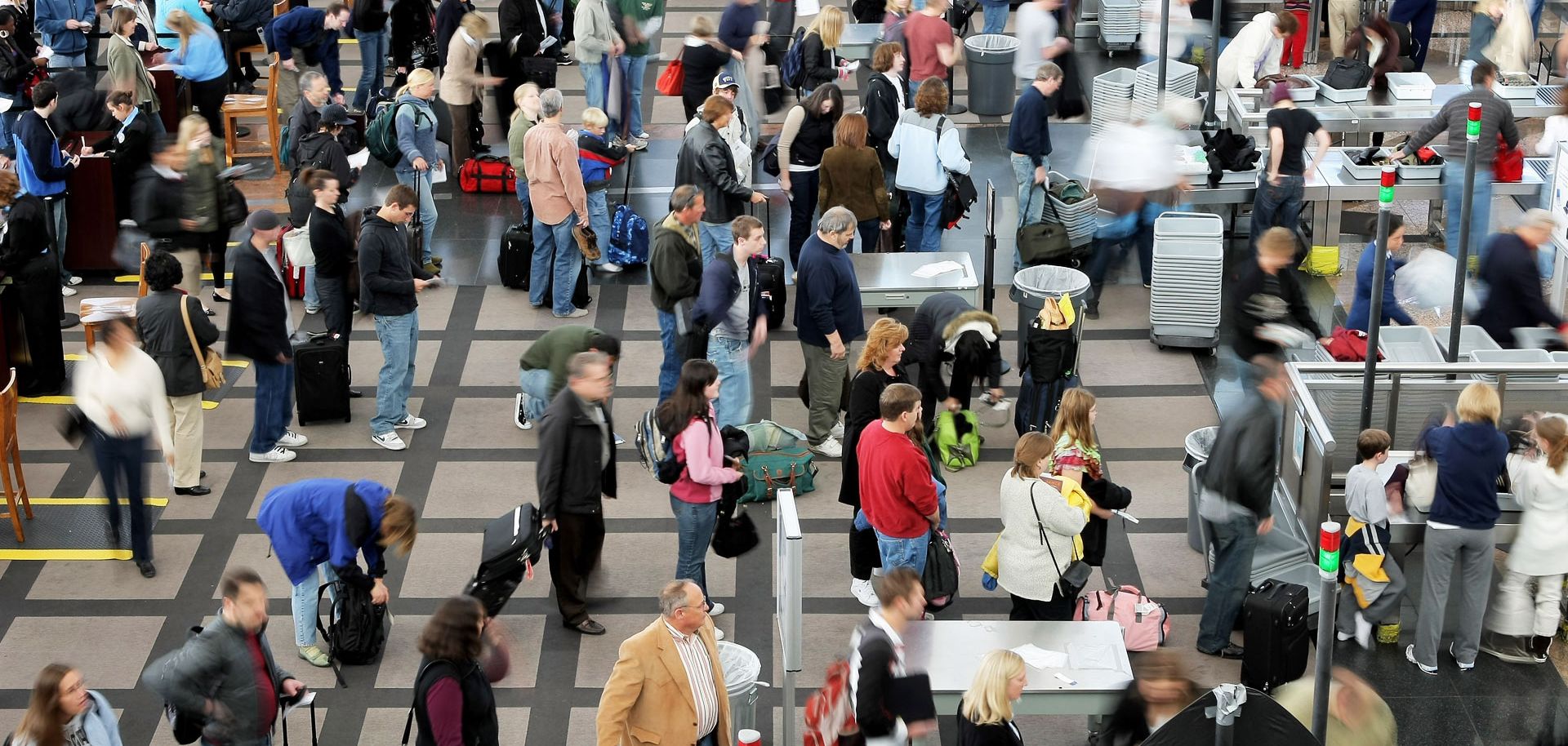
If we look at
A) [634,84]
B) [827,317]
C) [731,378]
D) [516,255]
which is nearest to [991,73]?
[634,84]

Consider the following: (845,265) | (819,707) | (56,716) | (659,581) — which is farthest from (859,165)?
(56,716)

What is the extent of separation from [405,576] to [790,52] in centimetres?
807

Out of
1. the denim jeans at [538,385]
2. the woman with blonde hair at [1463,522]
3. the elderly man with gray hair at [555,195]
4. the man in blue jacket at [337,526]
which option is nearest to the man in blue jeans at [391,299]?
the denim jeans at [538,385]

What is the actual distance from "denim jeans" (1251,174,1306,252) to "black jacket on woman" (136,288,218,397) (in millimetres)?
7829

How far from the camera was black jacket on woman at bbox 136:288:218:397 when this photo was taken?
10.8 m

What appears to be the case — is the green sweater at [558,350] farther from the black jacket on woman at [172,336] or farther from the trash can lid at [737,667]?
the trash can lid at [737,667]

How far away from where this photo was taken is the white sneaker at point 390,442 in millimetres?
11898

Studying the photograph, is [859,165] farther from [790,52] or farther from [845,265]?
[790,52]

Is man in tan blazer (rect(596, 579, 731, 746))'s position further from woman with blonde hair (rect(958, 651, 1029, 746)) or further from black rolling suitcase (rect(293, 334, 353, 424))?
black rolling suitcase (rect(293, 334, 353, 424))

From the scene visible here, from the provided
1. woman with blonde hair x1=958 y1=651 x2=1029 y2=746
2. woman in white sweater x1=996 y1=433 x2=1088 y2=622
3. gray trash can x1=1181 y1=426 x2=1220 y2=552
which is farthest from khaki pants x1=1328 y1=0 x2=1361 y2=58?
woman with blonde hair x1=958 y1=651 x2=1029 y2=746

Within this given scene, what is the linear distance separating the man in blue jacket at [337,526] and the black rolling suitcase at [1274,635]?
4370 millimetres

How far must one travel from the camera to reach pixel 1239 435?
29.8 ft

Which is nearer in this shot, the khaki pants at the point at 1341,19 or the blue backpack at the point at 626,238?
the blue backpack at the point at 626,238

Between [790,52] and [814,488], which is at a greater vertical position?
[790,52]
